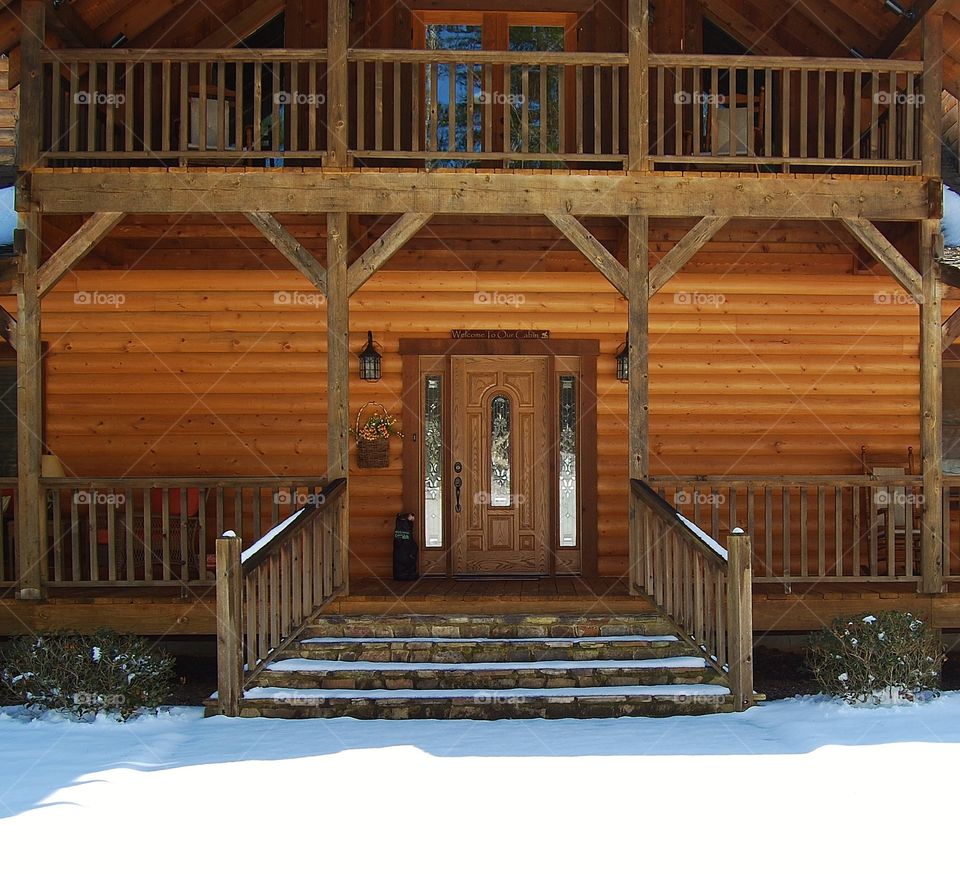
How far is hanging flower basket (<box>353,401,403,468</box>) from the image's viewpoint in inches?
397

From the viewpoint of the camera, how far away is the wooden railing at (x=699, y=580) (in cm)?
684

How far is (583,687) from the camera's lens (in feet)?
24.1

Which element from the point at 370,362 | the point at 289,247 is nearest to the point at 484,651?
the point at 370,362

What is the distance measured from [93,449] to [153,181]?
341 cm

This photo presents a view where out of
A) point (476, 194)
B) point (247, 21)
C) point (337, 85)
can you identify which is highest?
point (247, 21)

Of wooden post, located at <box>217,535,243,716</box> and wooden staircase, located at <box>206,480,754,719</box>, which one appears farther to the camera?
wooden staircase, located at <box>206,480,754,719</box>

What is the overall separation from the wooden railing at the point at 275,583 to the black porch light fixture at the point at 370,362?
2160 millimetres

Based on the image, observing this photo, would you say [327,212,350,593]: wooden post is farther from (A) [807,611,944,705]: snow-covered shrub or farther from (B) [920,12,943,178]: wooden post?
(B) [920,12,943,178]: wooden post

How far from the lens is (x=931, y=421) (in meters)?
8.31

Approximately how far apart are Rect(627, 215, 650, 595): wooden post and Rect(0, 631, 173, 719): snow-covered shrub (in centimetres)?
405

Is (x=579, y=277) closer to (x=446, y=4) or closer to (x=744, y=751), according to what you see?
(x=446, y=4)

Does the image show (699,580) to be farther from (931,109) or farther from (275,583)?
(931,109)

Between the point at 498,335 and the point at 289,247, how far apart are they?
114 inches

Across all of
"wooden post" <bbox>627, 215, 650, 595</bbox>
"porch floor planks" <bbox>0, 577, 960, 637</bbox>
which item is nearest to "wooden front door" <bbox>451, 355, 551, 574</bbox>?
"porch floor planks" <bbox>0, 577, 960, 637</bbox>
